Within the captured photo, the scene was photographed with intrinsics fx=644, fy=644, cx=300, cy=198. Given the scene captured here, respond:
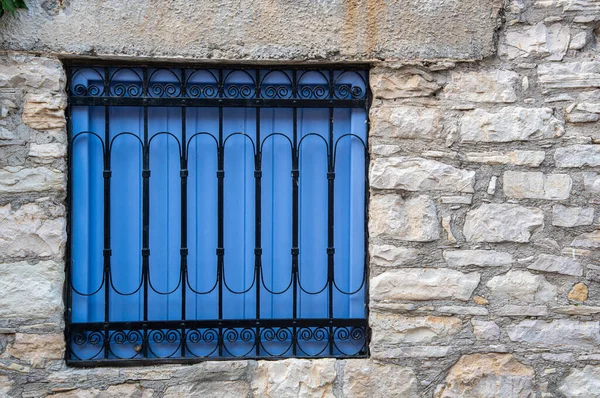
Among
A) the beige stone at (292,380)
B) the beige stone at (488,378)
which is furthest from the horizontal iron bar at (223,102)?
the beige stone at (488,378)

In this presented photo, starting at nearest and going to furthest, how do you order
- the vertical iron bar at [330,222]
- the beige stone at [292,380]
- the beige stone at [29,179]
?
the beige stone at [29,179], the beige stone at [292,380], the vertical iron bar at [330,222]

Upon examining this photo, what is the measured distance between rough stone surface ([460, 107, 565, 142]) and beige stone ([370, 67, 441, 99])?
23cm

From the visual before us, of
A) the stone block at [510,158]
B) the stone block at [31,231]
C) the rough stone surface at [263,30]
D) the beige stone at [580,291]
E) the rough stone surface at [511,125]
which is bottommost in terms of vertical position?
the beige stone at [580,291]

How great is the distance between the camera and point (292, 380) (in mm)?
2941

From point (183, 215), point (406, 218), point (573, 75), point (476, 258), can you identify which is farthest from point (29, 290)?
point (573, 75)

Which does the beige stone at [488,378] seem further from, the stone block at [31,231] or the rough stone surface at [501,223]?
the stone block at [31,231]

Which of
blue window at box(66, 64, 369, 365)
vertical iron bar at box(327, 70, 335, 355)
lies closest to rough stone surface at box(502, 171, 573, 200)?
blue window at box(66, 64, 369, 365)

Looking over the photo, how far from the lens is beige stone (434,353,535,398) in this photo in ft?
9.68

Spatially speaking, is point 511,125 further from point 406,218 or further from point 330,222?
point 330,222

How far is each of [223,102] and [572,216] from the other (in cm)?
169

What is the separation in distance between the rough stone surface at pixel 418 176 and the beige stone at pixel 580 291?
2.16ft

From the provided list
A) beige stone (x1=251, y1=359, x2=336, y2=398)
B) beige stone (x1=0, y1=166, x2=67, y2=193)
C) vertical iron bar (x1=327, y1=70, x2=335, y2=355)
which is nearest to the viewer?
beige stone (x1=0, y1=166, x2=67, y2=193)

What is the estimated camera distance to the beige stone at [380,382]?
2.95 m

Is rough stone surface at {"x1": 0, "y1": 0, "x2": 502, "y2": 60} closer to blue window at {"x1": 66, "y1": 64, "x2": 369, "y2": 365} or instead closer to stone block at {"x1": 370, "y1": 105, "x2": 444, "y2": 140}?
blue window at {"x1": 66, "y1": 64, "x2": 369, "y2": 365}
